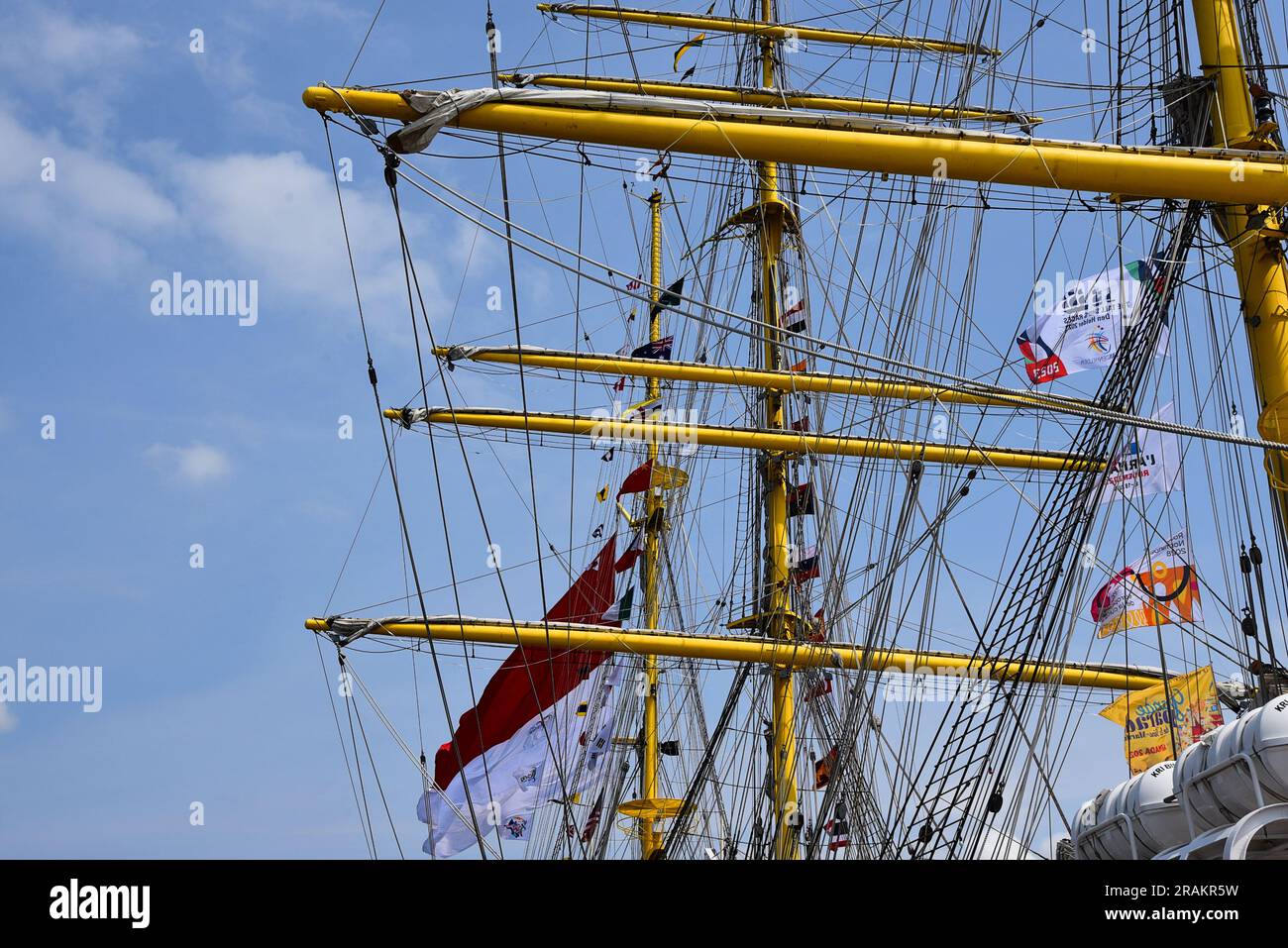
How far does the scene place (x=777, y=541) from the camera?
965 inches

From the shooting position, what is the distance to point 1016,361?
16.8 m

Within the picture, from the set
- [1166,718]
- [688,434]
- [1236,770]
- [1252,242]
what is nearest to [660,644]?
[688,434]

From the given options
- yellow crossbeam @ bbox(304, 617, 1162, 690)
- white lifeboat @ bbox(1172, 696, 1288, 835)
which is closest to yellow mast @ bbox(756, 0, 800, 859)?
yellow crossbeam @ bbox(304, 617, 1162, 690)

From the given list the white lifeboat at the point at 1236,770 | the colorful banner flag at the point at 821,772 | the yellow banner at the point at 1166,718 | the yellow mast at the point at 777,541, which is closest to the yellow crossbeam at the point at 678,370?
the yellow mast at the point at 777,541

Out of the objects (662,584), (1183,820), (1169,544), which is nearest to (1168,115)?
(1169,544)

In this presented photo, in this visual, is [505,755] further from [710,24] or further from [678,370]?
[710,24]

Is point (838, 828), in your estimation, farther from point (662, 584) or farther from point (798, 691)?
point (662, 584)

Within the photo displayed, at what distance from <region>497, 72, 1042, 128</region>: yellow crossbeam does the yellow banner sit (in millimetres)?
5922

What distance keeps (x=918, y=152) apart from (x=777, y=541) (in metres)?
13.5

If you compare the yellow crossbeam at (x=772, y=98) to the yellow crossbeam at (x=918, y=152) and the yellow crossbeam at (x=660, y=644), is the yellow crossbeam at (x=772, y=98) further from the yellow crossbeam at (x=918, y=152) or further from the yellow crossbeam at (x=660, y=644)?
the yellow crossbeam at (x=660, y=644)

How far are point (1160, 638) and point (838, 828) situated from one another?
627cm

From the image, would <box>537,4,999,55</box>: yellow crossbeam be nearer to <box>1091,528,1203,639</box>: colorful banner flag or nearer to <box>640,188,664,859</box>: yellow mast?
<box>640,188,664,859</box>: yellow mast

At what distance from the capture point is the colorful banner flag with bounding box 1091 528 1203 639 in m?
16.0

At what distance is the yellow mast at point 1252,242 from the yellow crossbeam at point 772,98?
1791 mm
